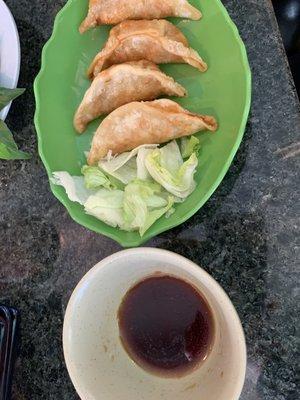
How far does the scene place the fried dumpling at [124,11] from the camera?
1.36 meters

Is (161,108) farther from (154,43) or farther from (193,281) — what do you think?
(193,281)

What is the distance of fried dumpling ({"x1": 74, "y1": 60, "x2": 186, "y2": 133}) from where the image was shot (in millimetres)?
1346

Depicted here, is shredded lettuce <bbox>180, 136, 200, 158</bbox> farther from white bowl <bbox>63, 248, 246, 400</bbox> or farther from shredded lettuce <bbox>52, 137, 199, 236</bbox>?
white bowl <bbox>63, 248, 246, 400</bbox>

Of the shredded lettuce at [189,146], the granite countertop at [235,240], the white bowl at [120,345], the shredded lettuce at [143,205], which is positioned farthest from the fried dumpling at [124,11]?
the white bowl at [120,345]

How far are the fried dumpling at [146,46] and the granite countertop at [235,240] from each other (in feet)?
0.55

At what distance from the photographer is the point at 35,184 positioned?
149cm

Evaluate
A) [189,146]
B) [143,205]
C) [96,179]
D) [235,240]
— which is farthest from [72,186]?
[235,240]

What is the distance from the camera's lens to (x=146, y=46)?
137cm

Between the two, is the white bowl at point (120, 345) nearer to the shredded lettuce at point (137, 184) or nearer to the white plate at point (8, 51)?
the shredded lettuce at point (137, 184)

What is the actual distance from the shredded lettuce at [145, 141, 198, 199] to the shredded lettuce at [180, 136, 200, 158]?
0.09 ft

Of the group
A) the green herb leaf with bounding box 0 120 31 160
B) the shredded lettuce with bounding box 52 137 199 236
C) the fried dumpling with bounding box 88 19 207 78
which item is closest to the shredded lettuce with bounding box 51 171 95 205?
the shredded lettuce with bounding box 52 137 199 236

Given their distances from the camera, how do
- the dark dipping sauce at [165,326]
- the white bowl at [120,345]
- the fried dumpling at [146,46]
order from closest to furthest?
the white bowl at [120,345] < the dark dipping sauce at [165,326] < the fried dumpling at [146,46]

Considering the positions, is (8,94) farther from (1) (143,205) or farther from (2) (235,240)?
(2) (235,240)

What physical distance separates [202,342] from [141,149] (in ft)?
1.41
